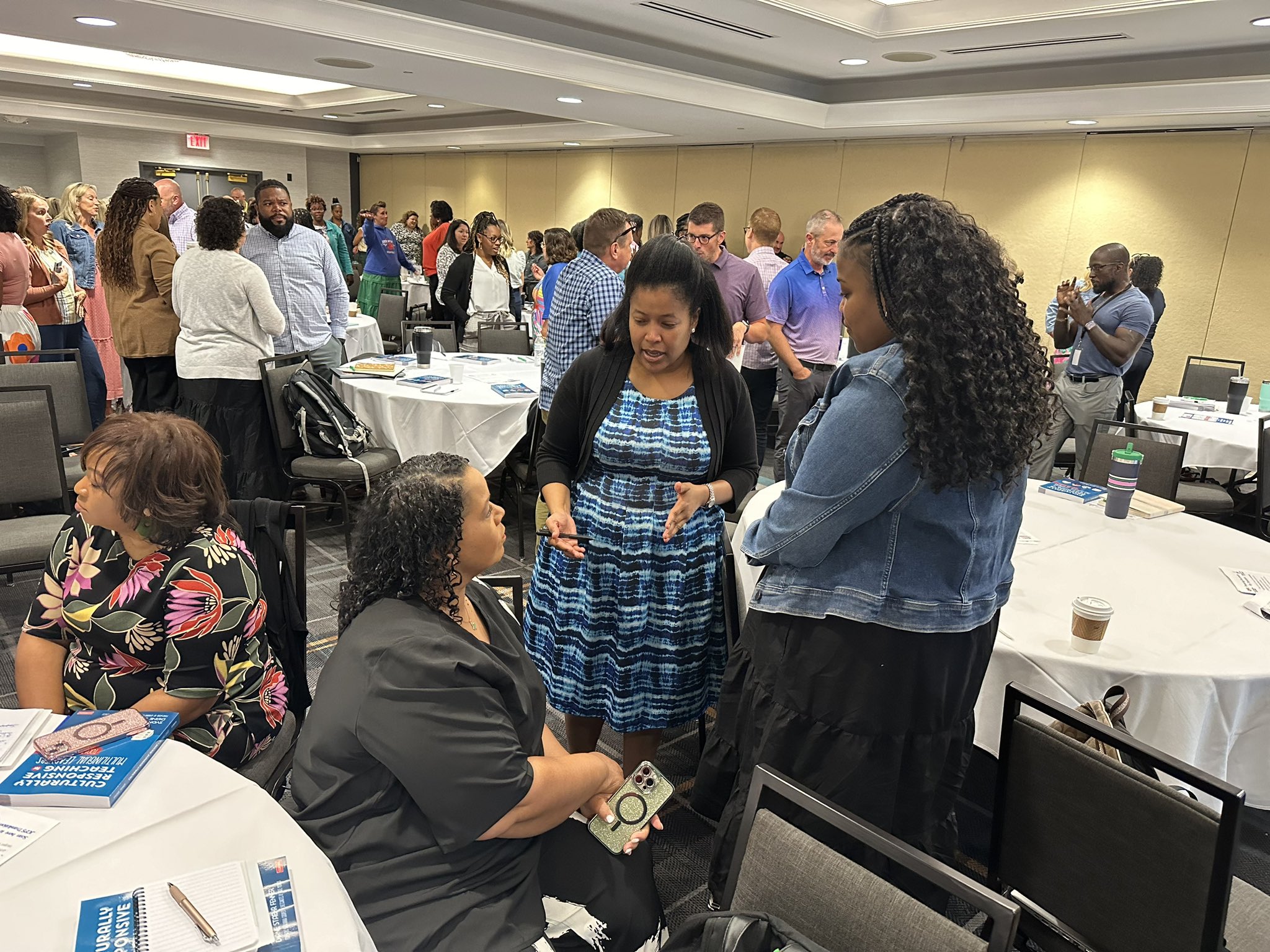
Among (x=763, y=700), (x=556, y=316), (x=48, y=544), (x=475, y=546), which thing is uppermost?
(x=556, y=316)

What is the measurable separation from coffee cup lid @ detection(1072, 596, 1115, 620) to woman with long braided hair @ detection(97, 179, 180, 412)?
4.40m

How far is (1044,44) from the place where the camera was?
5516 millimetres

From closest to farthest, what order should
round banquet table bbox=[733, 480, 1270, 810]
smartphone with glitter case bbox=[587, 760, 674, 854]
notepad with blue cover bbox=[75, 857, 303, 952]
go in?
notepad with blue cover bbox=[75, 857, 303, 952], smartphone with glitter case bbox=[587, 760, 674, 854], round banquet table bbox=[733, 480, 1270, 810]

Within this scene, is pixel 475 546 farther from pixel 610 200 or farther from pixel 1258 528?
pixel 610 200

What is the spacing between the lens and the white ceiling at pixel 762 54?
16.3ft

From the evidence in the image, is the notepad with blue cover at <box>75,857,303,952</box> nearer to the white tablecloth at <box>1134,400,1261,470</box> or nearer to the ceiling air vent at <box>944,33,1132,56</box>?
the white tablecloth at <box>1134,400,1261,470</box>

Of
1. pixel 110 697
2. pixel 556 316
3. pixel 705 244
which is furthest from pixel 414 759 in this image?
pixel 705 244

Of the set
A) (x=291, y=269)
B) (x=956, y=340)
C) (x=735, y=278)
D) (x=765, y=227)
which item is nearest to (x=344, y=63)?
(x=291, y=269)

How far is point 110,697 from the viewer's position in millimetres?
1765

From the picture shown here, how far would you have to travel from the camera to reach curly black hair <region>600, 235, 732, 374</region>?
208 centimetres

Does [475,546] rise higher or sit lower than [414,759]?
higher

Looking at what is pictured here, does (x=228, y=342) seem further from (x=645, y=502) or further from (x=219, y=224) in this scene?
(x=645, y=502)

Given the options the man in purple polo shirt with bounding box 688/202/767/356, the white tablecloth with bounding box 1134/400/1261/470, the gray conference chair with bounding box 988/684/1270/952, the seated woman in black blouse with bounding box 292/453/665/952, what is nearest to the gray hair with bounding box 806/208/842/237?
the man in purple polo shirt with bounding box 688/202/767/356

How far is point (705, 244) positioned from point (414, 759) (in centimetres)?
431
